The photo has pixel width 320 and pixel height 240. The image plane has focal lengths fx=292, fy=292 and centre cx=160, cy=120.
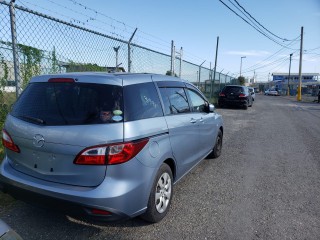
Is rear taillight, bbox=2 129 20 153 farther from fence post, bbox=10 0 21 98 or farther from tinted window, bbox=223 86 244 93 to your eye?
tinted window, bbox=223 86 244 93

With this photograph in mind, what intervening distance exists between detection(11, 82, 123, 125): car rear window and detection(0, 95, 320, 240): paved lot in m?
1.24

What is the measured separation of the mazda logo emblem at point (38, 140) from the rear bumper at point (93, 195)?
369mm

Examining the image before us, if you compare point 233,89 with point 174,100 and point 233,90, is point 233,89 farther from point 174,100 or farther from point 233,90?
point 174,100

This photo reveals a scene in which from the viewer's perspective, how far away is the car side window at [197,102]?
15.5 feet

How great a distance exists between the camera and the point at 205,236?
10.4ft

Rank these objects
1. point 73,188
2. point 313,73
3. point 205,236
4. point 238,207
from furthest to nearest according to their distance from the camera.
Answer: point 313,73, point 238,207, point 205,236, point 73,188

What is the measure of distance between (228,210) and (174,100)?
63.7 inches

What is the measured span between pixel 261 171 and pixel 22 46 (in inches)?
193

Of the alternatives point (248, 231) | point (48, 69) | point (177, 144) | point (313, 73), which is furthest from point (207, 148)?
point (313, 73)

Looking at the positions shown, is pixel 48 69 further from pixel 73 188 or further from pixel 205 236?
pixel 205 236

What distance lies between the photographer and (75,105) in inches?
113

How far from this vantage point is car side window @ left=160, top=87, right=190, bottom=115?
12.3 ft

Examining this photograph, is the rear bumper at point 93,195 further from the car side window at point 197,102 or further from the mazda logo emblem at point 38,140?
the car side window at point 197,102

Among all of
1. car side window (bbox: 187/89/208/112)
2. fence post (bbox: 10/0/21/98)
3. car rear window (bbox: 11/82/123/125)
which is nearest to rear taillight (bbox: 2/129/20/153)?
car rear window (bbox: 11/82/123/125)
